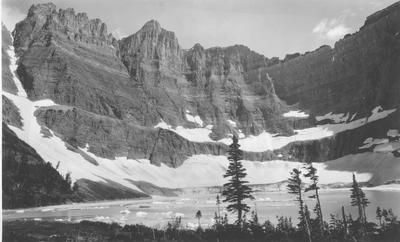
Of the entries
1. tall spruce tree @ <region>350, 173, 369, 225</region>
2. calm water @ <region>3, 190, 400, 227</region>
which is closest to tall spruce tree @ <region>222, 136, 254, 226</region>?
tall spruce tree @ <region>350, 173, 369, 225</region>

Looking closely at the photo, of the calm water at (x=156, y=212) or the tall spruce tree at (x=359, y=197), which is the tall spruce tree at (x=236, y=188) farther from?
the calm water at (x=156, y=212)

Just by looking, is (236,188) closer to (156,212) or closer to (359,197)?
(359,197)

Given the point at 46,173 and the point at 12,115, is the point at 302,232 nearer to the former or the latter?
the point at 46,173

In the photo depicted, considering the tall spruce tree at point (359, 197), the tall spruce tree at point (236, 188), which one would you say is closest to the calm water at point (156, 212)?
the tall spruce tree at point (359, 197)

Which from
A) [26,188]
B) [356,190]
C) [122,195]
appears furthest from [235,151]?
[122,195]

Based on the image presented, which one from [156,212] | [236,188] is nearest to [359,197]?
[236,188]

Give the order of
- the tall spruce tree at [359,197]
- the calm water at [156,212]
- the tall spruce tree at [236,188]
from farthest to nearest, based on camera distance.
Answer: the calm water at [156,212] → the tall spruce tree at [359,197] → the tall spruce tree at [236,188]

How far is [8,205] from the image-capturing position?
371 ft

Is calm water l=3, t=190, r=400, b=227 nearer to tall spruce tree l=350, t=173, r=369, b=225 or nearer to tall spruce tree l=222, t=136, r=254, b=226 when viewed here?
tall spruce tree l=350, t=173, r=369, b=225

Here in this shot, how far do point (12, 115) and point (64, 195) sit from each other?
71.0 meters

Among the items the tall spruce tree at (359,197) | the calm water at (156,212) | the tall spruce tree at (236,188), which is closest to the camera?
the tall spruce tree at (236,188)

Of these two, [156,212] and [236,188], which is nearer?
[236,188]

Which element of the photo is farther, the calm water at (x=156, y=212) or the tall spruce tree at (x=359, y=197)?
the calm water at (x=156, y=212)

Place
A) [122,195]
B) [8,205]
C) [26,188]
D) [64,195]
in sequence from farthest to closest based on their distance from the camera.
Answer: [122,195], [64,195], [26,188], [8,205]
